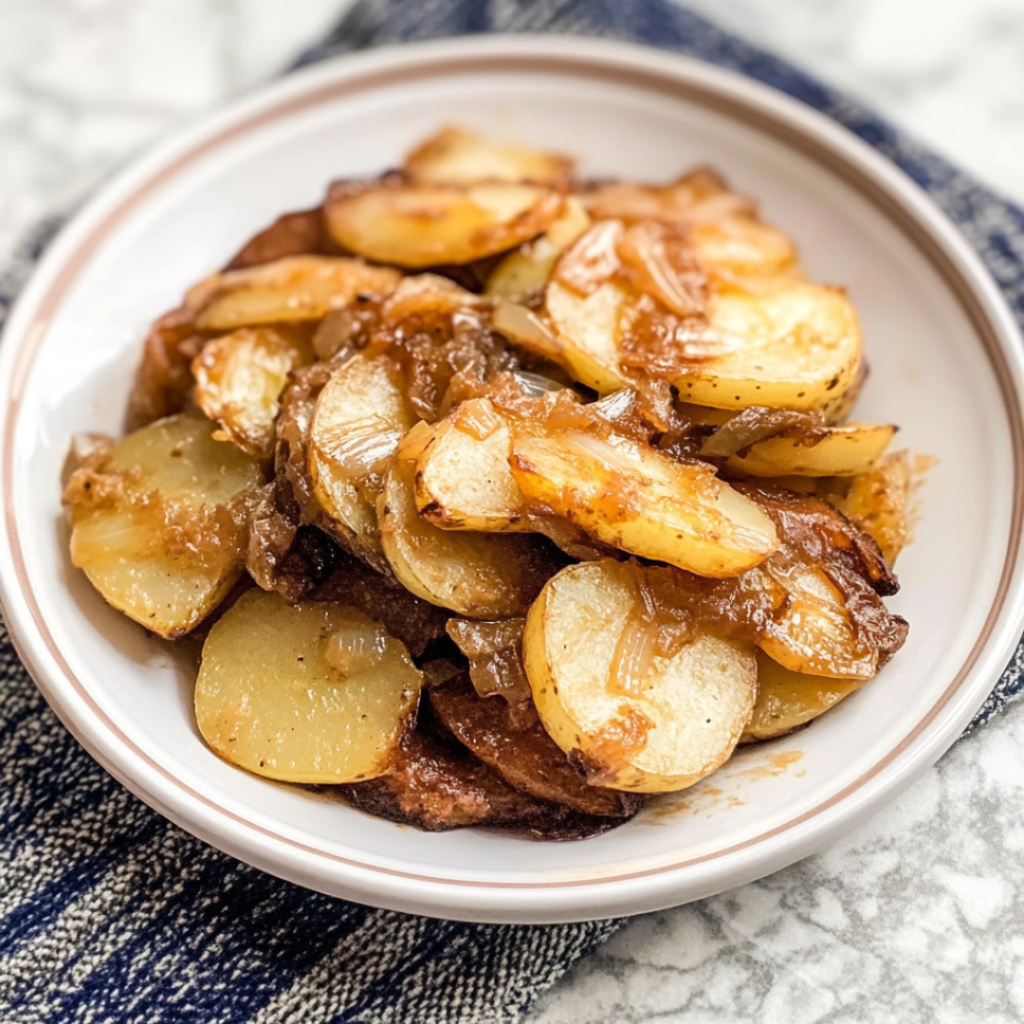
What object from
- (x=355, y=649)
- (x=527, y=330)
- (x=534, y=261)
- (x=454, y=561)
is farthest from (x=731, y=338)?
(x=355, y=649)

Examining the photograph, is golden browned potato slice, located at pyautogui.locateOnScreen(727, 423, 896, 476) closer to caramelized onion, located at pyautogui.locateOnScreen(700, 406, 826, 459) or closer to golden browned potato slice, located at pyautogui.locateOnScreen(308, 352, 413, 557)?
caramelized onion, located at pyautogui.locateOnScreen(700, 406, 826, 459)

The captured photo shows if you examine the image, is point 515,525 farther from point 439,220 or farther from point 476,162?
point 476,162

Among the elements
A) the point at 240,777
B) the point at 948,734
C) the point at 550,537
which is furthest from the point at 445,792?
the point at 948,734

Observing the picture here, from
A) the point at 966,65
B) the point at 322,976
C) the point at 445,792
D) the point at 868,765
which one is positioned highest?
the point at 966,65

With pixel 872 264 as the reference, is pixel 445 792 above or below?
below

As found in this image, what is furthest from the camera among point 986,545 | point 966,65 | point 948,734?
point 966,65

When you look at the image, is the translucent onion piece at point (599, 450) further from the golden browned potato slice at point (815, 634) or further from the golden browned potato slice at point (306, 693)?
the golden browned potato slice at point (306, 693)

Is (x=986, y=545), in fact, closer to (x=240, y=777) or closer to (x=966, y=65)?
(x=240, y=777)

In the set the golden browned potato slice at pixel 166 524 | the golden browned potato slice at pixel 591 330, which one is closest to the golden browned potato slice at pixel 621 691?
the golden browned potato slice at pixel 591 330
